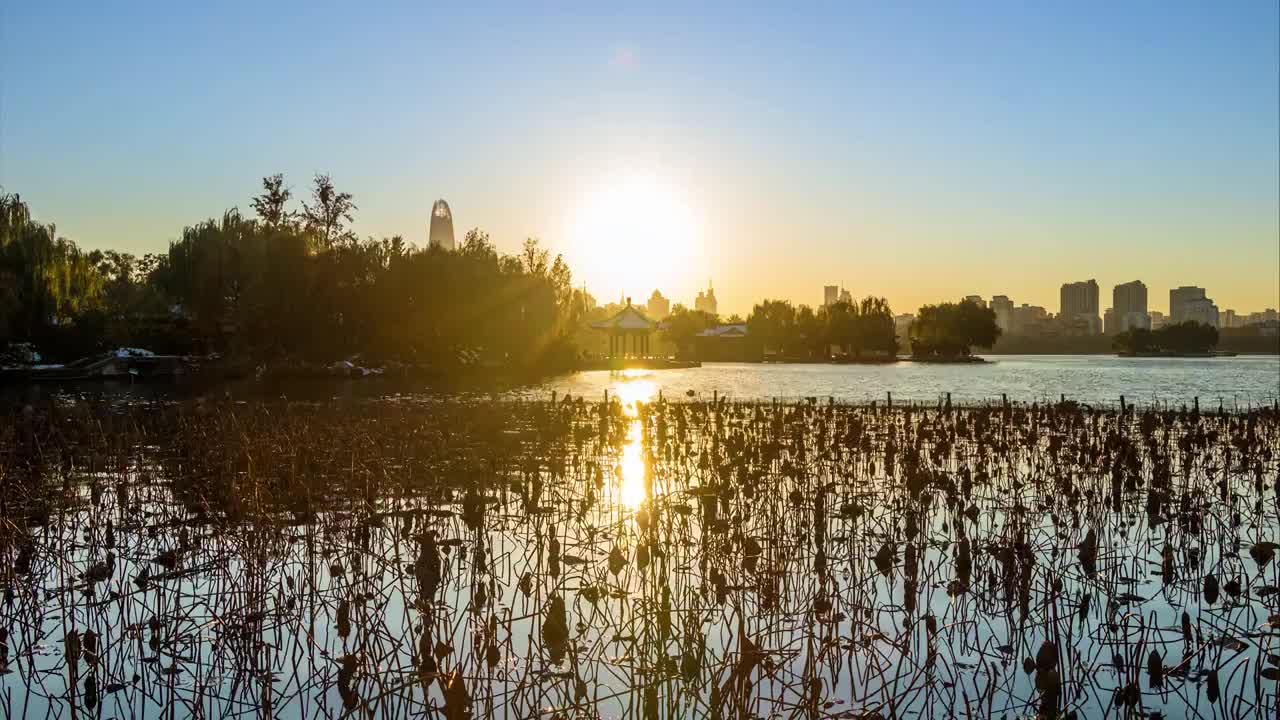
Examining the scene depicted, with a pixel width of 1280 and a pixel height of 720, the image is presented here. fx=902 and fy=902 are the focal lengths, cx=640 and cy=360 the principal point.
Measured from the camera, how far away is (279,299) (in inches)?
1957

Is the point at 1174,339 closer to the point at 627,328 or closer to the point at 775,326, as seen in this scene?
the point at 775,326

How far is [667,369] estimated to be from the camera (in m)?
86.2

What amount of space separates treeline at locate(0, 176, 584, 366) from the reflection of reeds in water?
1567 inches

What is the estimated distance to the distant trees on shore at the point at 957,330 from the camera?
128000 millimetres

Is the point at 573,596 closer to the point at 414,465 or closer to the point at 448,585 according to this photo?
the point at 448,585

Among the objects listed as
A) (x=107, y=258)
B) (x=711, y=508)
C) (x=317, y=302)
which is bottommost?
(x=711, y=508)

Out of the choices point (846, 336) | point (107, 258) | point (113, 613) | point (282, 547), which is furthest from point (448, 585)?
point (846, 336)

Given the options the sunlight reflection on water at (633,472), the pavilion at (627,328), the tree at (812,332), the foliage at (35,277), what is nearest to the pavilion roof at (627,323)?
the pavilion at (627,328)

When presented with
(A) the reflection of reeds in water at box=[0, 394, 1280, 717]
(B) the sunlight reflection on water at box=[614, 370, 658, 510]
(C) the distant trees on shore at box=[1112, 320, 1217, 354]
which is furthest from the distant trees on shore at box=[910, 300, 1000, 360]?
(A) the reflection of reeds in water at box=[0, 394, 1280, 717]

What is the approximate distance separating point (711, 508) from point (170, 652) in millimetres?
3923

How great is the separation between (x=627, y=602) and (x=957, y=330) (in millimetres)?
128897

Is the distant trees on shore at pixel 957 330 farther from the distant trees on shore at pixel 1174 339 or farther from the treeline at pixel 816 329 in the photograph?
the distant trees on shore at pixel 1174 339

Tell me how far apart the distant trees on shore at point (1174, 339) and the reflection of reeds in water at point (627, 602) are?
514 feet

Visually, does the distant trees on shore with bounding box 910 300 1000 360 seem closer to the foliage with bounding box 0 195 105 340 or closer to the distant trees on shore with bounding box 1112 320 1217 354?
the distant trees on shore with bounding box 1112 320 1217 354
